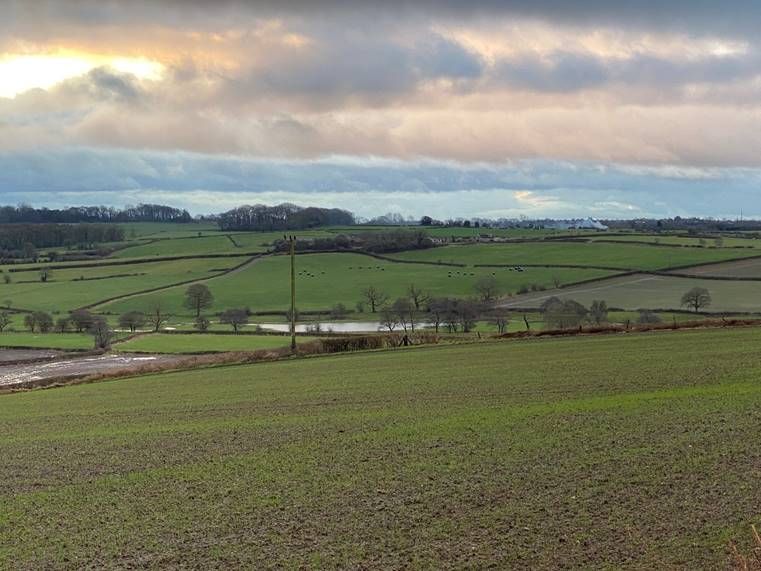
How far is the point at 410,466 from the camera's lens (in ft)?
58.5

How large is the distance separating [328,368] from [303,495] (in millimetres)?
23400

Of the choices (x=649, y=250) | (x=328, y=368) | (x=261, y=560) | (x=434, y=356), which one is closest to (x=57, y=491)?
(x=261, y=560)

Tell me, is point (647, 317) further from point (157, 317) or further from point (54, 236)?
point (54, 236)

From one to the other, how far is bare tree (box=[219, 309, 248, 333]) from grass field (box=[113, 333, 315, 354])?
11728 mm

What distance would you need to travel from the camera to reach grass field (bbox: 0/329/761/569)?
13289 millimetres

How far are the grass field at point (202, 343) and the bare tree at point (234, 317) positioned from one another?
38.5 feet

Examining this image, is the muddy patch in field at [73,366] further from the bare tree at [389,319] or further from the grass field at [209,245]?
the grass field at [209,245]

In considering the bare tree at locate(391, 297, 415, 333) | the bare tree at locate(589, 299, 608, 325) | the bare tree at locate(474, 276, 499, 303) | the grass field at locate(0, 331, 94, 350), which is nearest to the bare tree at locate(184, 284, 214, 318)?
the grass field at locate(0, 331, 94, 350)

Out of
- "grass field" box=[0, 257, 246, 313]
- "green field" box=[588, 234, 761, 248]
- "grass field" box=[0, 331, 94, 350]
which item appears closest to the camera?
"grass field" box=[0, 331, 94, 350]

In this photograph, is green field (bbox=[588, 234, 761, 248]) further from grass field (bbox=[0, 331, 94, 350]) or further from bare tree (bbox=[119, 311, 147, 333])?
grass field (bbox=[0, 331, 94, 350])

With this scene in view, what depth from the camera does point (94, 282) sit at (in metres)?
120

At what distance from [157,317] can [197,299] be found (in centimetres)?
881

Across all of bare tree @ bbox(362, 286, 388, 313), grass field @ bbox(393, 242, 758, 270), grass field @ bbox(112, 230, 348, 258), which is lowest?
bare tree @ bbox(362, 286, 388, 313)

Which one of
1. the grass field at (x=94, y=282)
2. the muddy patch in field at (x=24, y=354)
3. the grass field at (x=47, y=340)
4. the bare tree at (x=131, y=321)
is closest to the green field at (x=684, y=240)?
the grass field at (x=94, y=282)
